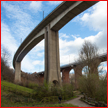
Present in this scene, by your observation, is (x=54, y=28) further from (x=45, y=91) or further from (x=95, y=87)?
(x=95, y=87)

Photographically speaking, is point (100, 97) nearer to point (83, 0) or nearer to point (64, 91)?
point (64, 91)

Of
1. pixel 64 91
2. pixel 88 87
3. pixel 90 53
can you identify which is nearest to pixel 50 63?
pixel 64 91

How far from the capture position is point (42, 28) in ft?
81.5

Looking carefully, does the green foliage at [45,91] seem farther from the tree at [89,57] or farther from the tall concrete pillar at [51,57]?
the tree at [89,57]

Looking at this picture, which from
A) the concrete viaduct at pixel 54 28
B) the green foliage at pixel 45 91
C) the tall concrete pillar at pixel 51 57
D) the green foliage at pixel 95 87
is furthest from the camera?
the tall concrete pillar at pixel 51 57

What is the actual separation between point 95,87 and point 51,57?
946cm

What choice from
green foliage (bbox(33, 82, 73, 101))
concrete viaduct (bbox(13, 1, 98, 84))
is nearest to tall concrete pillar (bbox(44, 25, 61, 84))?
concrete viaduct (bbox(13, 1, 98, 84))

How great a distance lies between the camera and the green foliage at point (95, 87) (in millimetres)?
14164

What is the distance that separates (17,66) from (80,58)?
Result: 31.9m

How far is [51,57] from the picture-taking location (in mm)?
21172

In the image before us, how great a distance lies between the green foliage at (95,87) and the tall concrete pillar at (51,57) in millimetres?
6004

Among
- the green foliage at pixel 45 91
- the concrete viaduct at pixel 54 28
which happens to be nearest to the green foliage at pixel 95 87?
the green foliage at pixel 45 91

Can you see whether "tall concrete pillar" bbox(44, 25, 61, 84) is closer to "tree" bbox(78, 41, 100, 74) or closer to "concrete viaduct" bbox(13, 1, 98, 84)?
"concrete viaduct" bbox(13, 1, 98, 84)

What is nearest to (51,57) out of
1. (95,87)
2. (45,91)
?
(45,91)
